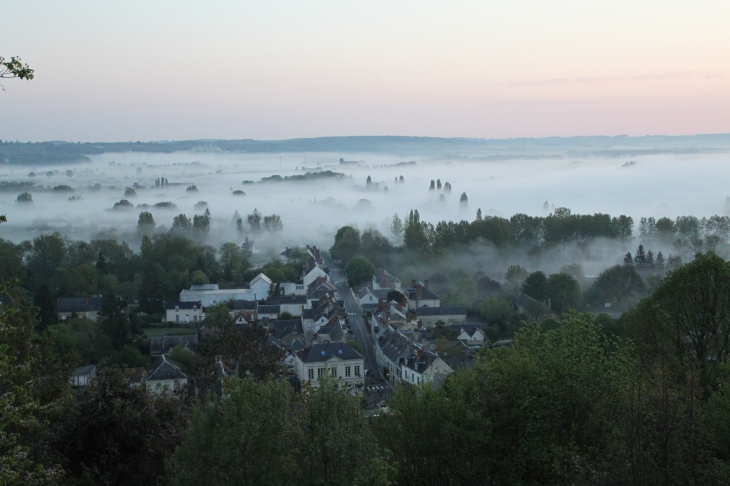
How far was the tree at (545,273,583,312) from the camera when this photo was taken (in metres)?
39.5

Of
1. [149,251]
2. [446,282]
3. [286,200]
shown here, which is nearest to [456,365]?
[446,282]

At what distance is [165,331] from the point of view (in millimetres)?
38281

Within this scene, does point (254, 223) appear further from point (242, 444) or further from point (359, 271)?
point (242, 444)

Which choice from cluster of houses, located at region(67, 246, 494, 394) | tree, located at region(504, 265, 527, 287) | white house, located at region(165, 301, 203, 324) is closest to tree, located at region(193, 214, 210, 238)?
cluster of houses, located at region(67, 246, 494, 394)

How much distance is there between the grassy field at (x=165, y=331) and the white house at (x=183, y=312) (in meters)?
1.40

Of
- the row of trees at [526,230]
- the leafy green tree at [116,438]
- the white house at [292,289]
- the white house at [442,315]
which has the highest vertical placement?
the leafy green tree at [116,438]

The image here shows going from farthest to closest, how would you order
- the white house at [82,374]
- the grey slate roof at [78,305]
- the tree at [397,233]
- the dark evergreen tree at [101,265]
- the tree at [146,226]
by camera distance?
the tree at [146,226]
the tree at [397,233]
the dark evergreen tree at [101,265]
the grey slate roof at [78,305]
the white house at [82,374]

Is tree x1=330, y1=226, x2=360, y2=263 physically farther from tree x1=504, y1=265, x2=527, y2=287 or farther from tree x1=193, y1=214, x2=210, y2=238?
tree x1=504, y1=265, x2=527, y2=287

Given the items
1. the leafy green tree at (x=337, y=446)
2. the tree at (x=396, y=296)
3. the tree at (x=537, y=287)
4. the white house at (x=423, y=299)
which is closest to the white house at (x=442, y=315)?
the tree at (x=396, y=296)

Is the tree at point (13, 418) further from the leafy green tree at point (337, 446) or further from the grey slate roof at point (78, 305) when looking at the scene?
the grey slate roof at point (78, 305)

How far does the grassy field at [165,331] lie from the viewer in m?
37.4

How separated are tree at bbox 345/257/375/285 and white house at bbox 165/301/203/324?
1194 centimetres

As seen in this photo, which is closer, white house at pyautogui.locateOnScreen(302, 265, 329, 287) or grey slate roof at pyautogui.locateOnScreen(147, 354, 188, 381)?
grey slate roof at pyautogui.locateOnScreen(147, 354, 188, 381)

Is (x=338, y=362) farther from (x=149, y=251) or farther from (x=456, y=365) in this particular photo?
(x=149, y=251)
